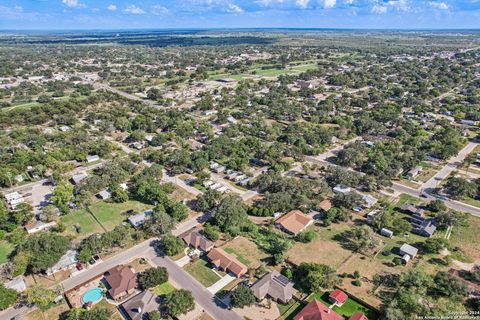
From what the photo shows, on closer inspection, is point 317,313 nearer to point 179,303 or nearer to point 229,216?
point 179,303

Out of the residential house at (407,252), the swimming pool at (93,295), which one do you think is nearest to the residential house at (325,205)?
the residential house at (407,252)

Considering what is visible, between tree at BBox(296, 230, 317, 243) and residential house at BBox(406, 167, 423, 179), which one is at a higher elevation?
residential house at BBox(406, 167, 423, 179)

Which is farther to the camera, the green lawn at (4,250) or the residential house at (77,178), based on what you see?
the residential house at (77,178)

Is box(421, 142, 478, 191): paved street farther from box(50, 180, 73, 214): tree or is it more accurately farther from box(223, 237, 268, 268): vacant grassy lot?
box(50, 180, 73, 214): tree

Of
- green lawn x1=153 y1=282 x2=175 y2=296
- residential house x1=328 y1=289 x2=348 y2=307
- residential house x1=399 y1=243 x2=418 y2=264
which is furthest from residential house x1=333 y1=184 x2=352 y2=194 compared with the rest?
green lawn x1=153 y1=282 x2=175 y2=296

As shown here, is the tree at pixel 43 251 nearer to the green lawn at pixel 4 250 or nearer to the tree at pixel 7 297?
the green lawn at pixel 4 250

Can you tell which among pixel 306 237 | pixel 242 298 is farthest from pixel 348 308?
pixel 306 237
